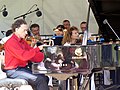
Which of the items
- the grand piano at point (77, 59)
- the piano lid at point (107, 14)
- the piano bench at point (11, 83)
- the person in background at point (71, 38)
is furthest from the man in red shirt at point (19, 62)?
the piano lid at point (107, 14)

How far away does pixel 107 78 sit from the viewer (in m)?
6.44

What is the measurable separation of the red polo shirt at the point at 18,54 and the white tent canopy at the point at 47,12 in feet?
13.5

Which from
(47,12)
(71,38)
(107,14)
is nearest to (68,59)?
(71,38)

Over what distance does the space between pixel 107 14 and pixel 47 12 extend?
289cm

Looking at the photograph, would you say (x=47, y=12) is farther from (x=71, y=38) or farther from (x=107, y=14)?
(x=71, y=38)

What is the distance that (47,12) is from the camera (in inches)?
333

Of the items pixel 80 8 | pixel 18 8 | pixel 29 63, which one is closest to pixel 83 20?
pixel 80 8

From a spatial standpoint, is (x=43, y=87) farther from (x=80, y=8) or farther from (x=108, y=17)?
(x=80, y=8)

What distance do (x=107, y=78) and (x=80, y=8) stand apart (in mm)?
2360

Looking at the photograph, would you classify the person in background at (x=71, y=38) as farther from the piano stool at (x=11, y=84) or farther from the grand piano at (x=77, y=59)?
the piano stool at (x=11, y=84)

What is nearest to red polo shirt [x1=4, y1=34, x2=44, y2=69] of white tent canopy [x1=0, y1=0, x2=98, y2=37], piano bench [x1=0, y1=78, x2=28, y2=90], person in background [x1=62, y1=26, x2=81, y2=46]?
piano bench [x1=0, y1=78, x2=28, y2=90]

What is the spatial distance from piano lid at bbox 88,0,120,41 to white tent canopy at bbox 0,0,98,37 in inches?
87.8

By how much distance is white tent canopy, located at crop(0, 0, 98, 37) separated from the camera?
8.35 meters

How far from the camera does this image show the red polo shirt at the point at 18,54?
3.98 metres
